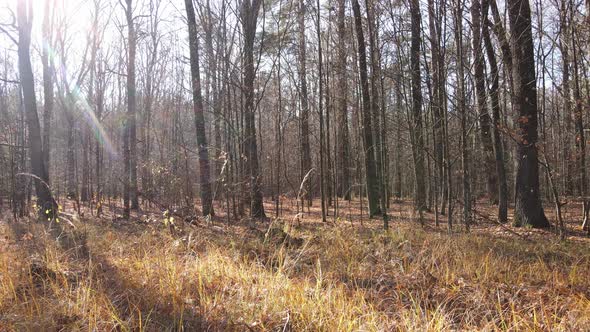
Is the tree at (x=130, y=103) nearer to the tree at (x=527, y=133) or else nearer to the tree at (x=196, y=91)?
the tree at (x=196, y=91)

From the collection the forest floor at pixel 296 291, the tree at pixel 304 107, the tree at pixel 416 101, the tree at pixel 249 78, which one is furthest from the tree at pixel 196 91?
the tree at pixel 416 101

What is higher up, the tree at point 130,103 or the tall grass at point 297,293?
the tree at point 130,103

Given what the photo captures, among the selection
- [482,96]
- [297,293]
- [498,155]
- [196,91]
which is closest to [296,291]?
[297,293]

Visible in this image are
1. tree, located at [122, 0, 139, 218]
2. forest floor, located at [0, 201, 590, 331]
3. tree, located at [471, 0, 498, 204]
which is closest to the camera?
forest floor, located at [0, 201, 590, 331]

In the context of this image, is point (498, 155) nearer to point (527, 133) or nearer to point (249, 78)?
point (527, 133)

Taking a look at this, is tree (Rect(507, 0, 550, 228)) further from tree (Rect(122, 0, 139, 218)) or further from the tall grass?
tree (Rect(122, 0, 139, 218))

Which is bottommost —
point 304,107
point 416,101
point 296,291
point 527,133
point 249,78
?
point 296,291

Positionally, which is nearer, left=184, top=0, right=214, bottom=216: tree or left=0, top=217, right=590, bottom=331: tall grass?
left=0, top=217, right=590, bottom=331: tall grass

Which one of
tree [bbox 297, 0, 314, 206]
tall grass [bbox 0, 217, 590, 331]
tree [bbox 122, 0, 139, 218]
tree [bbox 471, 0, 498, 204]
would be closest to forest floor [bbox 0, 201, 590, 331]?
tall grass [bbox 0, 217, 590, 331]

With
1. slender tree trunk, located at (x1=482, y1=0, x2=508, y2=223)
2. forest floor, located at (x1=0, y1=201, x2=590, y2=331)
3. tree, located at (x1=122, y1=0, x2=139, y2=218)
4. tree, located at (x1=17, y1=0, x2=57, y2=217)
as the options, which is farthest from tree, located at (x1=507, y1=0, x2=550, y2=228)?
tree, located at (x1=17, y1=0, x2=57, y2=217)

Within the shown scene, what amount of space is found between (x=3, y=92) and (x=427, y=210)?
2051 centimetres

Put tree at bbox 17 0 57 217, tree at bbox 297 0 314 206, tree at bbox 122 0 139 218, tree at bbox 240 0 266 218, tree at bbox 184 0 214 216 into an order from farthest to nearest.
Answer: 1. tree at bbox 297 0 314 206
2. tree at bbox 122 0 139 218
3. tree at bbox 184 0 214 216
4. tree at bbox 17 0 57 217
5. tree at bbox 240 0 266 218

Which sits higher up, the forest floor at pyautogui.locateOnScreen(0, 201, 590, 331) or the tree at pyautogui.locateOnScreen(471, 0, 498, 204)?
the tree at pyautogui.locateOnScreen(471, 0, 498, 204)

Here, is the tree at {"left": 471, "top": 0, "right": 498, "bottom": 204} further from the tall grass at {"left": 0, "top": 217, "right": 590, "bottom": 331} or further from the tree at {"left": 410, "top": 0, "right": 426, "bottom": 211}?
the tall grass at {"left": 0, "top": 217, "right": 590, "bottom": 331}
